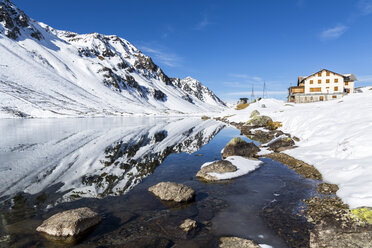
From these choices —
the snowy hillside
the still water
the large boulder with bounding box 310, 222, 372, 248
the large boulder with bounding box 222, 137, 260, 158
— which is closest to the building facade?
the snowy hillside

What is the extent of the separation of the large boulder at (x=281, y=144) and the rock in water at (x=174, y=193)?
46.4 ft

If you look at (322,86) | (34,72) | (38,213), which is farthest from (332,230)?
(34,72)

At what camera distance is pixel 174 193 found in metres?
11.0

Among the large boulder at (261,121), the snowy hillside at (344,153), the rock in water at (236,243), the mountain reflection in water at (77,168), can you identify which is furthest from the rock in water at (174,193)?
the large boulder at (261,121)

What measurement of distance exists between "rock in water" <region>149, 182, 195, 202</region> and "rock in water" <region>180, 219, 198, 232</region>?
233cm

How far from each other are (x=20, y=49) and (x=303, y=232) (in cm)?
22933

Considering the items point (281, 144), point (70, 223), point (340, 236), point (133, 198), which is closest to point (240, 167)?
point (133, 198)

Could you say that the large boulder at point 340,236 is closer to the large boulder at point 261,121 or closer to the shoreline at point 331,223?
the shoreline at point 331,223

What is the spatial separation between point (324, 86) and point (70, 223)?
84547mm

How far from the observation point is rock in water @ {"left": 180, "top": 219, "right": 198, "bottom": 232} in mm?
8066

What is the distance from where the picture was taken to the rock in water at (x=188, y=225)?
318 inches

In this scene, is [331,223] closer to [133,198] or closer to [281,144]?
[133,198]

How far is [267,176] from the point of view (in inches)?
564

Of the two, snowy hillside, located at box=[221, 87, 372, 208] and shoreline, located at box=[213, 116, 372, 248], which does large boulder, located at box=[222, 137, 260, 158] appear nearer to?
snowy hillside, located at box=[221, 87, 372, 208]
